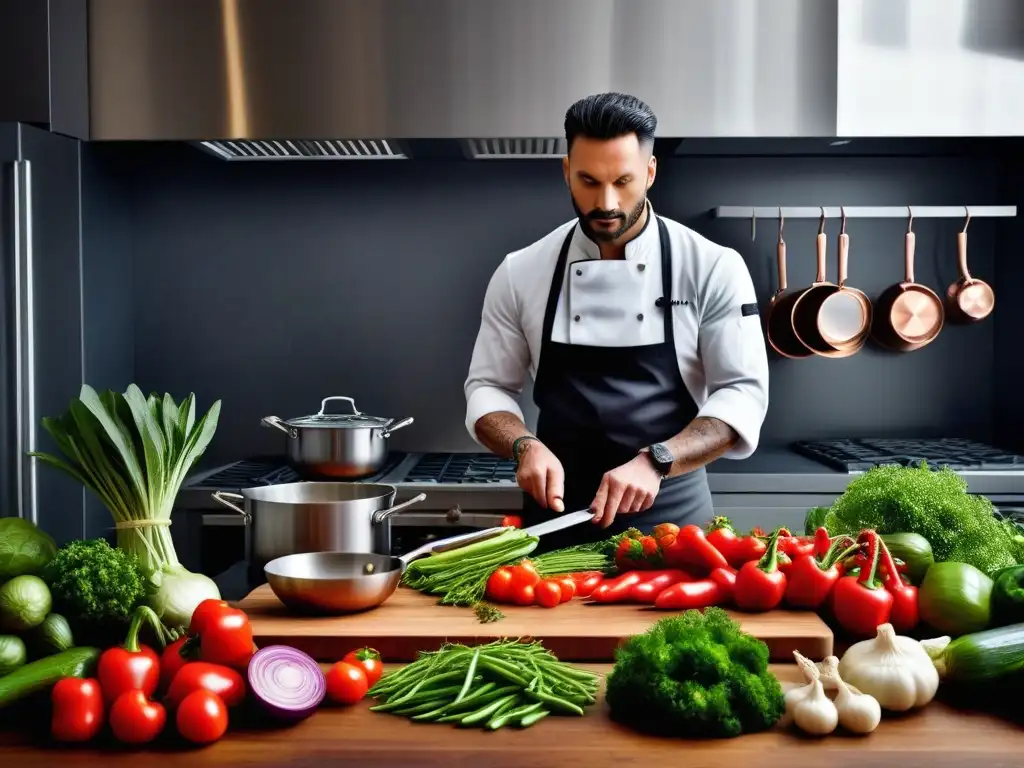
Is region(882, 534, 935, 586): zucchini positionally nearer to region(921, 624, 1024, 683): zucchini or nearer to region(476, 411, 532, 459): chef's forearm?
region(921, 624, 1024, 683): zucchini

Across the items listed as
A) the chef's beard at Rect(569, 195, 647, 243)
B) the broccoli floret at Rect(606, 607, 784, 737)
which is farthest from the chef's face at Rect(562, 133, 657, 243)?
the broccoli floret at Rect(606, 607, 784, 737)

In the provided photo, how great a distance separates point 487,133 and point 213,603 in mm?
2050

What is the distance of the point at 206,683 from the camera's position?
1.12 meters

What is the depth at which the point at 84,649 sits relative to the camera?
1.18 metres

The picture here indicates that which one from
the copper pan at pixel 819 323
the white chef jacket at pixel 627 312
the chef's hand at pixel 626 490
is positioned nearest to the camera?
the chef's hand at pixel 626 490

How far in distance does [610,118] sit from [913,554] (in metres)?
1.02

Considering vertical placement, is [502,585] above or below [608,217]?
below

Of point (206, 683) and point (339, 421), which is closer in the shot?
point (206, 683)

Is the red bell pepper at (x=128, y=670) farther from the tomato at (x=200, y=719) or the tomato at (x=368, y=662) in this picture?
the tomato at (x=368, y=662)

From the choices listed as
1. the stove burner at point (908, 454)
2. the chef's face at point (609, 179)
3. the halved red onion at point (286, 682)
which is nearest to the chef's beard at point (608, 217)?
the chef's face at point (609, 179)

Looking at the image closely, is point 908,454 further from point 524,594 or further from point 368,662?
point 368,662

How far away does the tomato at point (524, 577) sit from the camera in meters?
1.53

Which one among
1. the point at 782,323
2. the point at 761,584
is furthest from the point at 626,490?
the point at 782,323

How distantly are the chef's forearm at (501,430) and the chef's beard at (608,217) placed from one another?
17.4 inches
